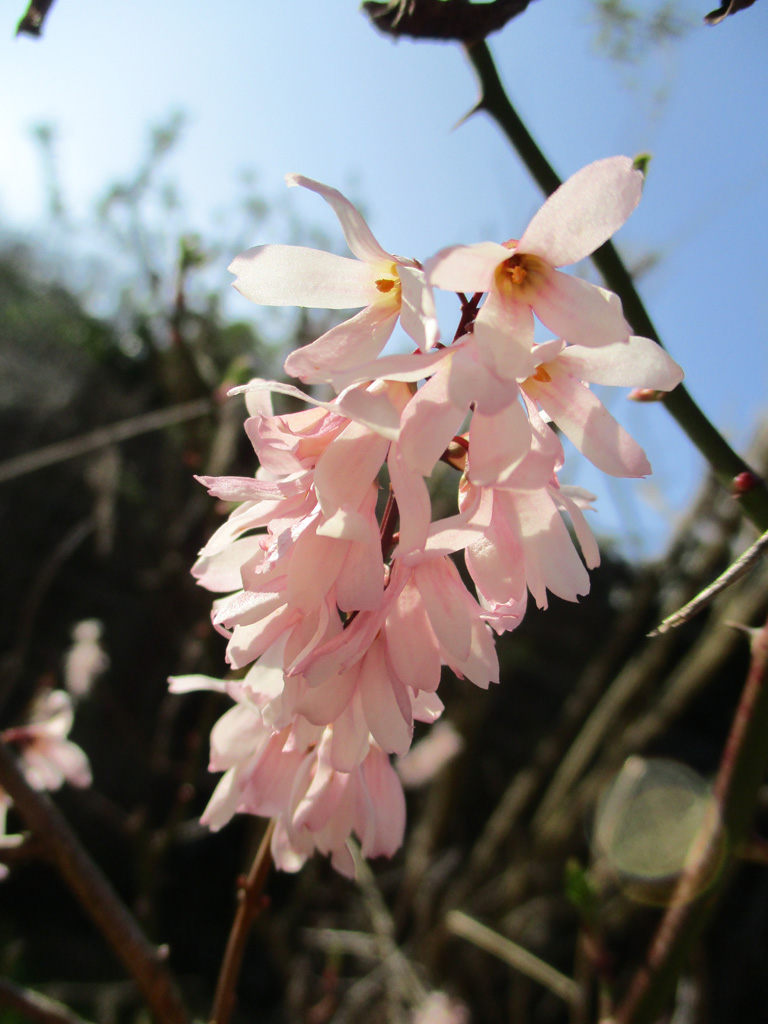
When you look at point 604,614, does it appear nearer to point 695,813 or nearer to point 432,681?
point 695,813

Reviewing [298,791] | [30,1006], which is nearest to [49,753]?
[30,1006]

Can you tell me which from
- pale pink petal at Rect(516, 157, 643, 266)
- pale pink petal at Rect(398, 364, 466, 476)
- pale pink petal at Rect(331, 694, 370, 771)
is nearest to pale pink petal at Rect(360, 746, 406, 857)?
pale pink petal at Rect(331, 694, 370, 771)

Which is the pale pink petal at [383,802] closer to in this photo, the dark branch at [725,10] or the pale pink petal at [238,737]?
the pale pink petal at [238,737]

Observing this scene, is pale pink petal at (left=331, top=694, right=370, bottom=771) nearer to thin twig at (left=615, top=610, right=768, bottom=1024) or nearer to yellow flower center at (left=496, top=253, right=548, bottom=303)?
yellow flower center at (left=496, top=253, right=548, bottom=303)

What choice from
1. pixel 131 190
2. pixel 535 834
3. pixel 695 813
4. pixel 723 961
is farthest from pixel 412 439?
pixel 723 961

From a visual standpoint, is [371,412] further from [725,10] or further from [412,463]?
[725,10]

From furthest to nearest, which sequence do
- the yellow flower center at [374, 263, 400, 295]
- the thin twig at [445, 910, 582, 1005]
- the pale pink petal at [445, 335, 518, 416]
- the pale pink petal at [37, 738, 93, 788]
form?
the thin twig at [445, 910, 582, 1005]
the pale pink petal at [37, 738, 93, 788]
the yellow flower center at [374, 263, 400, 295]
the pale pink petal at [445, 335, 518, 416]

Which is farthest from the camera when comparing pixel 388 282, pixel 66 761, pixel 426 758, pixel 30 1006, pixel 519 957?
pixel 426 758
